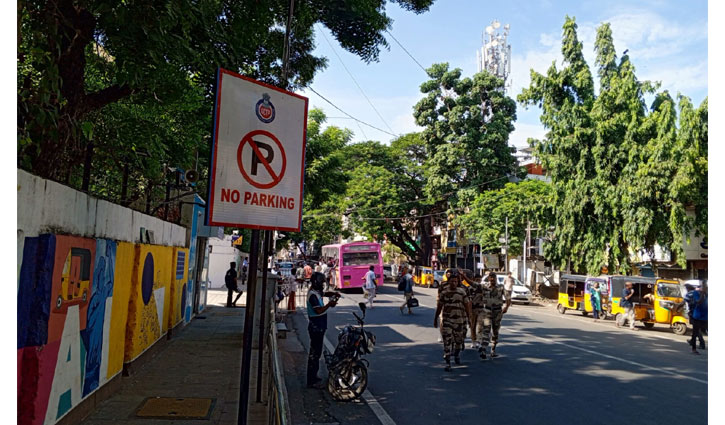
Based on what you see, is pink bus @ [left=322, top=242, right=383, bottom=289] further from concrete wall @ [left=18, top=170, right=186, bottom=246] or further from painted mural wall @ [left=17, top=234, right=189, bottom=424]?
concrete wall @ [left=18, top=170, right=186, bottom=246]

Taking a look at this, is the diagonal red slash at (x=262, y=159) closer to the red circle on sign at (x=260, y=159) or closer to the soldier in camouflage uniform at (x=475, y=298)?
the red circle on sign at (x=260, y=159)

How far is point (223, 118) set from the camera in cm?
385

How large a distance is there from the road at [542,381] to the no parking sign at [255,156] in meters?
3.70

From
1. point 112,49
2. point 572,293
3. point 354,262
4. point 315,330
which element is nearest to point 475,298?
point 315,330

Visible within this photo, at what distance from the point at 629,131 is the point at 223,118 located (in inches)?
920

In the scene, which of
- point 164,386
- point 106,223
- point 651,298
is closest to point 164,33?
point 106,223

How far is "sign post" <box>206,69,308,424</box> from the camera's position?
3.81 meters

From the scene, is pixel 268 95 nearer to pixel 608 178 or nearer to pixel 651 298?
pixel 651 298

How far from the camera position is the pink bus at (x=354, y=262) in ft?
98.2

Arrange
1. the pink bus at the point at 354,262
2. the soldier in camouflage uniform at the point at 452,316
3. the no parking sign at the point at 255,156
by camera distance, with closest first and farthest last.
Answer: the no parking sign at the point at 255,156, the soldier in camouflage uniform at the point at 452,316, the pink bus at the point at 354,262

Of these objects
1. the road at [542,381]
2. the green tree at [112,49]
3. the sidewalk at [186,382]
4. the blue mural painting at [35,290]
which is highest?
the green tree at [112,49]

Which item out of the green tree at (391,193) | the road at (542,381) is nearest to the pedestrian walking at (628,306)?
the road at (542,381)

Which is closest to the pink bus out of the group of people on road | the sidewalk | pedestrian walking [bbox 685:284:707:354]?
the sidewalk

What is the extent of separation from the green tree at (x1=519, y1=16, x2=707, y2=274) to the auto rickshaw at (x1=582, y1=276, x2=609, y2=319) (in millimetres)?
3346
